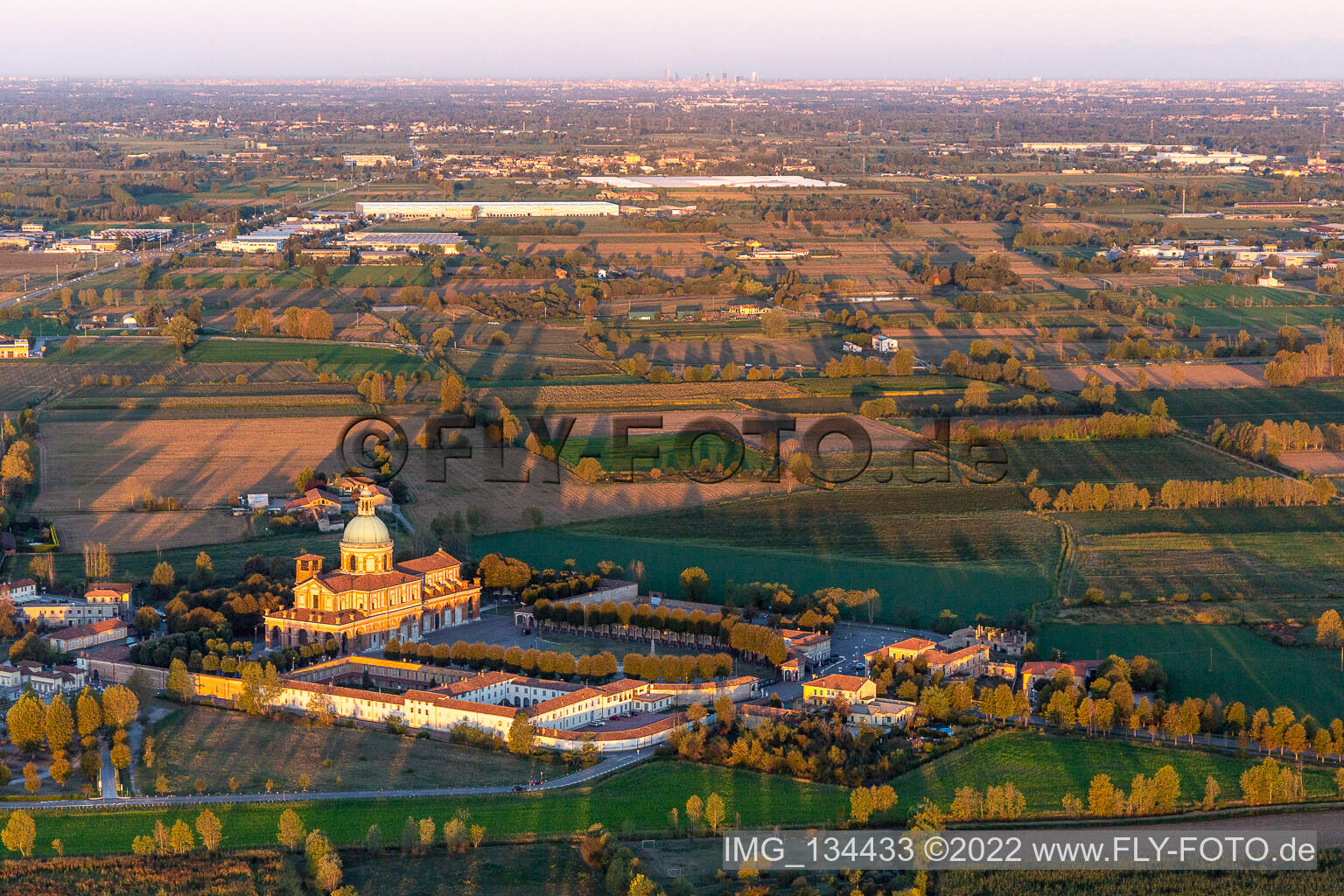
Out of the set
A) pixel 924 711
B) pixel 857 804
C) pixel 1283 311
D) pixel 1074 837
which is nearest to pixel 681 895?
pixel 857 804

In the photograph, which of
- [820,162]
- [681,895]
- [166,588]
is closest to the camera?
[681,895]

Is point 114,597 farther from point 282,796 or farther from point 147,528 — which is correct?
point 282,796

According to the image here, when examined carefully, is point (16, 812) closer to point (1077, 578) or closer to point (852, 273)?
point (1077, 578)

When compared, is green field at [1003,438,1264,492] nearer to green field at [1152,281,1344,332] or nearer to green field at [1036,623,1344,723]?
green field at [1036,623,1344,723]

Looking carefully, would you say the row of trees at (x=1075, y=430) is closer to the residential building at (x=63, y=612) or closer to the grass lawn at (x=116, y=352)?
the residential building at (x=63, y=612)

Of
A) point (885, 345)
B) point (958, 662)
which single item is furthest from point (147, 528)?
point (885, 345)

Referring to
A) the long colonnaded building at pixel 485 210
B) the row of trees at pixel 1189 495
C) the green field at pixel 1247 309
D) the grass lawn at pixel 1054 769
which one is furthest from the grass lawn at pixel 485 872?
the long colonnaded building at pixel 485 210
